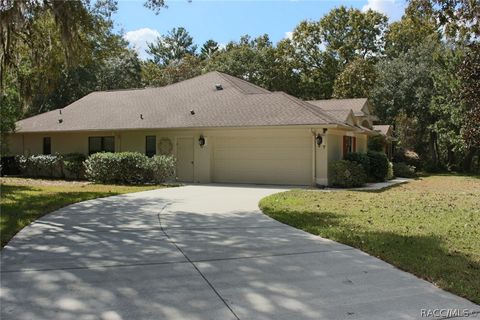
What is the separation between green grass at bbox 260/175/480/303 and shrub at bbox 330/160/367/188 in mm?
3253

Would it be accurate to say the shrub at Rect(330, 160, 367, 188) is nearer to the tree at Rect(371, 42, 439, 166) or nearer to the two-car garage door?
the two-car garage door

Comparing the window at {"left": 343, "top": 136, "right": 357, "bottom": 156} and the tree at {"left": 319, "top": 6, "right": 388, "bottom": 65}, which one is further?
the tree at {"left": 319, "top": 6, "right": 388, "bottom": 65}

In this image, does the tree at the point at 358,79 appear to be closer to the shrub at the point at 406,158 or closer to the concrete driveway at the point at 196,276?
the shrub at the point at 406,158

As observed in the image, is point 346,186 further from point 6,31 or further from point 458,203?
point 6,31

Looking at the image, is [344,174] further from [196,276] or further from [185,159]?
[196,276]

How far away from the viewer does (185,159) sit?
2094cm

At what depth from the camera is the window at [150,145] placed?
21.7 metres

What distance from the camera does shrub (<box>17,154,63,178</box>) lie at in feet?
74.7

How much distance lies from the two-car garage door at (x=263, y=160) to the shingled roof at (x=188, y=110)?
940 millimetres

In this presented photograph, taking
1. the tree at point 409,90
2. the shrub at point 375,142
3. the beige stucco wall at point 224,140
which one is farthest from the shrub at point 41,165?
the tree at point 409,90

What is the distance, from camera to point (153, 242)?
7.24 meters

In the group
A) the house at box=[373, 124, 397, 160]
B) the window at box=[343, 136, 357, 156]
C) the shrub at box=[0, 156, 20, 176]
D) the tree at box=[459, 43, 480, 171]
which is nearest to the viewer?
the tree at box=[459, 43, 480, 171]

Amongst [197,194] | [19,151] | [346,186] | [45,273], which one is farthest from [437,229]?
[19,151]

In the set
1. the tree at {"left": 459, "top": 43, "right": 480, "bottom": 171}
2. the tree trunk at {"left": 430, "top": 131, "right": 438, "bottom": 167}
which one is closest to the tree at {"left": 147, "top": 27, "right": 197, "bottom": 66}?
the tree trunk at {"left": 430, "top": 131, "right": 438, "bottom": 167}
